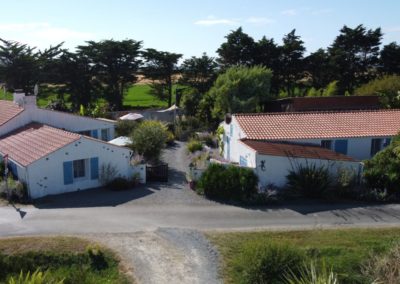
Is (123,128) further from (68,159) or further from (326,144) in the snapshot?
(326,144)

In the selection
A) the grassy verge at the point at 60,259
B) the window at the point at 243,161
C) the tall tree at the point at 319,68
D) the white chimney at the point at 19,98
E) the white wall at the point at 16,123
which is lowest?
the grassy verge at the point at 60,259

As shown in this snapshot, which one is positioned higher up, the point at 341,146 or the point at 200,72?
the point at 200,72

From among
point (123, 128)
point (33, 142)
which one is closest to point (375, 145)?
point (123, 128)

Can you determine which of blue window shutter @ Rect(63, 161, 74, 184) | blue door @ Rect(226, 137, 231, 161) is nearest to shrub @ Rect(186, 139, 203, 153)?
blue door @ Rect(226, 137, 231, 161)

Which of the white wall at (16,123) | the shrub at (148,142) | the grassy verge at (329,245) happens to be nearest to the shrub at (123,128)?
the shrub at (148,142)

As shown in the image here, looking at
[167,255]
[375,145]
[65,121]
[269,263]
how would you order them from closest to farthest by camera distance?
[269,263], [167,255], [375,145], [65,121]

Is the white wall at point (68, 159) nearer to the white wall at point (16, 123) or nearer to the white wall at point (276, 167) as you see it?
the white wall at point (276, 167)
